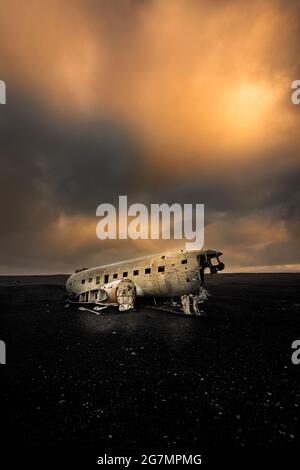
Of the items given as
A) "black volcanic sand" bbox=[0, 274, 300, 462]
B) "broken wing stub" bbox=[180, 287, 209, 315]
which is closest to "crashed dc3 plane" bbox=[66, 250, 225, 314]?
"broken wing stub" bbox=[180, 287, 209, 315]

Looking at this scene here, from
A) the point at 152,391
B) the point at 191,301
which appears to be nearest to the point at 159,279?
the point at 191,301

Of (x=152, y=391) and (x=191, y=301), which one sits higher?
(x=191, y=301)

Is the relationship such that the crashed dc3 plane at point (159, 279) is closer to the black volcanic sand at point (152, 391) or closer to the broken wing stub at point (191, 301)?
the broken wing stub at point (191, 301)

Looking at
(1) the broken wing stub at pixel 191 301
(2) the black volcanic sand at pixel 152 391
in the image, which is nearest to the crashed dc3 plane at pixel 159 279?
(1) the broken wing stub at pixel 191 301

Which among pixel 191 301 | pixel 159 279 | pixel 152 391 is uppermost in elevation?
pixel 159 279

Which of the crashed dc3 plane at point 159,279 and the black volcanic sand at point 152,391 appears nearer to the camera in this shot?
the black volcanic sand at point 152,391

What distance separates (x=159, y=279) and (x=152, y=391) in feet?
46.0

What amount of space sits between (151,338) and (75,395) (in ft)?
22.2

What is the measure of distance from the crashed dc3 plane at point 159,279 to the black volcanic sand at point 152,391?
20.1 ft

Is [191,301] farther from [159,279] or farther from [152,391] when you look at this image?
[152,391]

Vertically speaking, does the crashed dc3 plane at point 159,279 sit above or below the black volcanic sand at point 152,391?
above

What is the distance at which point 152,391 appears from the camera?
286 inches

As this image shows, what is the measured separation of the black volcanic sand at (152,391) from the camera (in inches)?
206

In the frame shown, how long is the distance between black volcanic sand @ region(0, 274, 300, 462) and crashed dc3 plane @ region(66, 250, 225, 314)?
6.14 metres
